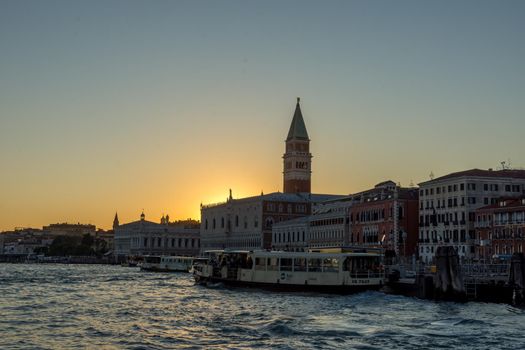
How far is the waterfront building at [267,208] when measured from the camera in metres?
138

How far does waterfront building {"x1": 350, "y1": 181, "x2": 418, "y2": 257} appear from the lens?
90.6 m

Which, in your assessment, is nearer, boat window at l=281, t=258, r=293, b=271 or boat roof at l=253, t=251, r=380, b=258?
boat roof at l=253, t=251, r=380, b=258

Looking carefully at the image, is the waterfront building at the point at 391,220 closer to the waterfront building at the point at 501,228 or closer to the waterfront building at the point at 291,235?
the waterfront building at the point at 501,228

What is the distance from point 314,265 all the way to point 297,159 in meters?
102

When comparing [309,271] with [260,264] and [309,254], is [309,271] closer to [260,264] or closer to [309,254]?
[309,254]

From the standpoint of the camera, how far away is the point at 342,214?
106 m

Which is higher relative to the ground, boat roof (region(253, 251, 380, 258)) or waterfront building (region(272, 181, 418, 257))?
waterfront building (region(272, 181, 418, 257))

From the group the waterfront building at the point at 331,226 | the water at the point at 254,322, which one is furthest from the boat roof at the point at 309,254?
the waterfront building at the point at 331,226

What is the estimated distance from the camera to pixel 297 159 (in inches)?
6240

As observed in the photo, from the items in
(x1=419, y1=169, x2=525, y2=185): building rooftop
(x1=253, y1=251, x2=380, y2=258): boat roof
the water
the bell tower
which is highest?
the bell tower

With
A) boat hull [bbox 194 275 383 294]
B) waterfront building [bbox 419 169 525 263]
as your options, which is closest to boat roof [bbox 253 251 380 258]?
boat hull [bbox 194 275 383 294]

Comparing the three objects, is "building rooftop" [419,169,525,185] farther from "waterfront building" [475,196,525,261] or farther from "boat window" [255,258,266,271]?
"boat window" [255,258,266,271]

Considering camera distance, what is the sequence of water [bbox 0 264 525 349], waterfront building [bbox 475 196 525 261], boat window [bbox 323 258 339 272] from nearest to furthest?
water [bbox 0 264 525 349] → boat window [bbox 323 258 339 272] → waterfront building [bbox 475 196 525 261]

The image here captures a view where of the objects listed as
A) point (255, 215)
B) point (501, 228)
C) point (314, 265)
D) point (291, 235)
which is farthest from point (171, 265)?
point (314, 265)
